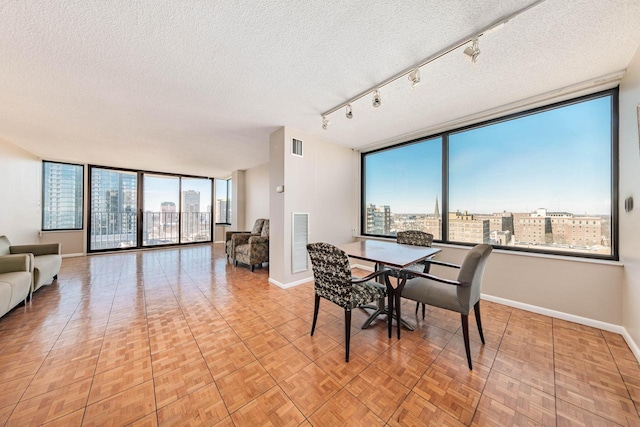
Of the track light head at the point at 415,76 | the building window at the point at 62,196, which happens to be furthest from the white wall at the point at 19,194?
the track light head at the point at 415,76

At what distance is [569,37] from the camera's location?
64.8 inches

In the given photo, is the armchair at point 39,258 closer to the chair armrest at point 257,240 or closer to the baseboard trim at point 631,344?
the chair armrest at point 257,240

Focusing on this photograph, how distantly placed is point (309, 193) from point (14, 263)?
390cm

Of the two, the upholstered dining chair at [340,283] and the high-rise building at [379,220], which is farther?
the high-rise building at [379,220]

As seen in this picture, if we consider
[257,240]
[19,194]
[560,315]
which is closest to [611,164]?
[560,315]

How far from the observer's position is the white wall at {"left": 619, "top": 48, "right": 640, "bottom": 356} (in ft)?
5.93

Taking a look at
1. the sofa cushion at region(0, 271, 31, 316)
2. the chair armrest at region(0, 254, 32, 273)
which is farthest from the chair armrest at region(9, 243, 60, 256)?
the sofa cushion at region(0, 271, 31, 316)

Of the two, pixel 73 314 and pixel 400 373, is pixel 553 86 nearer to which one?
pixel 400 373

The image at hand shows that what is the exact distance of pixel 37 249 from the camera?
3533 mm

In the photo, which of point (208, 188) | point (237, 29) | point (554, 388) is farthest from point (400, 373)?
point (208, 188)

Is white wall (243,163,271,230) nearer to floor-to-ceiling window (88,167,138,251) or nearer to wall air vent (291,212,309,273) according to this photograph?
wall air vent (291,212,309,273)

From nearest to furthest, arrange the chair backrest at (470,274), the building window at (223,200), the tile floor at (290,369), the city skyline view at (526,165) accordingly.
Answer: the tile floor at (290,369) < the chair backrest at (470,274) < the city skyline view at (526,165) < the building window at (223,200)

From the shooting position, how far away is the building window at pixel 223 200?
805cm

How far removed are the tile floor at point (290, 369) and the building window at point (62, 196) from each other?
A: 4148mm
